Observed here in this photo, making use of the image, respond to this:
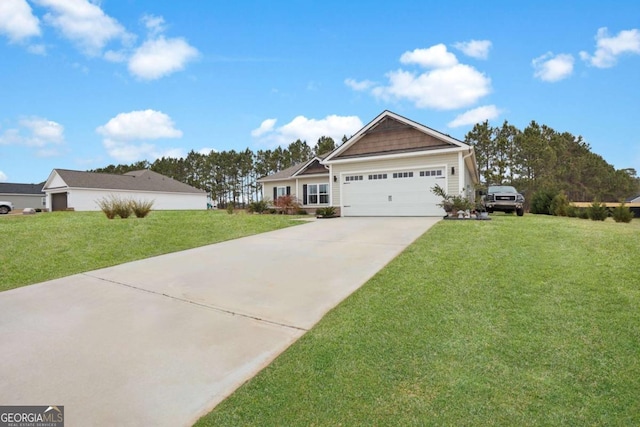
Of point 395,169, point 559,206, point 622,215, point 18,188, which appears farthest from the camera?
point 18,188

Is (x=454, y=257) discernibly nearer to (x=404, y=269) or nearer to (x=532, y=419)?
(x=404, y=269)

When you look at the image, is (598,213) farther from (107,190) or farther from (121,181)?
(121,181)

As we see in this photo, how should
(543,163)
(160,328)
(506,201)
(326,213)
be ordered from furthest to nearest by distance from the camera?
(543,163), (326,213), (506,201), (160,328)

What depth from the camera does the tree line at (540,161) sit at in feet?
109

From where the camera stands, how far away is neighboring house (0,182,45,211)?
40.6 m

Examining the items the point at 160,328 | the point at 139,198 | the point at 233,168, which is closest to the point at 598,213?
the point at 160,328

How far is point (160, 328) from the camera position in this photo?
366cm

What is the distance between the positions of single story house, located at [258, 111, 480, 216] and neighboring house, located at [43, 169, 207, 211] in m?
17.0

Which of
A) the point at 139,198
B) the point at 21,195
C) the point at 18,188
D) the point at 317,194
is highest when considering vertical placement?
the point at 18,188

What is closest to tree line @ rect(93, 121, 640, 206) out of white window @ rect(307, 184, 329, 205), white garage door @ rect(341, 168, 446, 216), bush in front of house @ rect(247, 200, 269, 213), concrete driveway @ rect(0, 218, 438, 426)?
white garage door @ rect(341, 168, 446, 216)

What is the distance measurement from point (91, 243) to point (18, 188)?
4896cm

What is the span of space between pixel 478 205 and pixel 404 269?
31.7ft

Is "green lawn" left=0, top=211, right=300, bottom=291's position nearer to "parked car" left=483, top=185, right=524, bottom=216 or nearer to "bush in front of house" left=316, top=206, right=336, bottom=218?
"bush in front of house" left=316, top=206, right=336, bottom=218

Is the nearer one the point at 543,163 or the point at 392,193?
the point at 392,193
